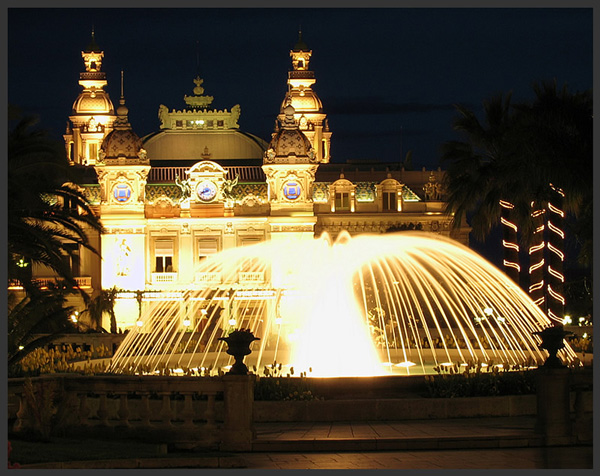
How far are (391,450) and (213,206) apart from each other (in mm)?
59572

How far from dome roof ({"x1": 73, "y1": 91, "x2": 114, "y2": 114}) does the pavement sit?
73.2 m

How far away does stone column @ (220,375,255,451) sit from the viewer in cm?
A: 2055

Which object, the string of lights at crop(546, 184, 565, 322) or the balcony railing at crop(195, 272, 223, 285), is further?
the balcony railing at crop(195, 272, 223, 285)

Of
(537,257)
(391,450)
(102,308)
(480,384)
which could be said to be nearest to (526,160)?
(480,384)

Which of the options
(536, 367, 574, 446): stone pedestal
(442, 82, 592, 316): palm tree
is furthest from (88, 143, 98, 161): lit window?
(536, 367, 574, 446): stone pedestal

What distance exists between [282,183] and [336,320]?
4118 centimetres

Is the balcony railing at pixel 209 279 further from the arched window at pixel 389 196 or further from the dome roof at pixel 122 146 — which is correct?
the arched window at pixel 389 196

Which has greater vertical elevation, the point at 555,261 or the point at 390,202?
the point at 390,202

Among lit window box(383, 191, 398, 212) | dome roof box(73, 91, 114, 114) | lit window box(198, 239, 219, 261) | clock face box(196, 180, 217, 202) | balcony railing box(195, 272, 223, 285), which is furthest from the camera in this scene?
dome roof box(73, 91, 114, 114)

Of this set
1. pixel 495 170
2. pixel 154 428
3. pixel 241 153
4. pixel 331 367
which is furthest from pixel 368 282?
pixel 154 428

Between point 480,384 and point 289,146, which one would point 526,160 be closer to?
point 480,384

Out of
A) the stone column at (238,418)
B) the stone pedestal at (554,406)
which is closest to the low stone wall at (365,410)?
the stone pedestal at (554,406)

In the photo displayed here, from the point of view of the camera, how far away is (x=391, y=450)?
2039 centimetres

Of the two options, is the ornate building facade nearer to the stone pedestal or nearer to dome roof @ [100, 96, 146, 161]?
dome roof @ [100, 96, 146, 161]
